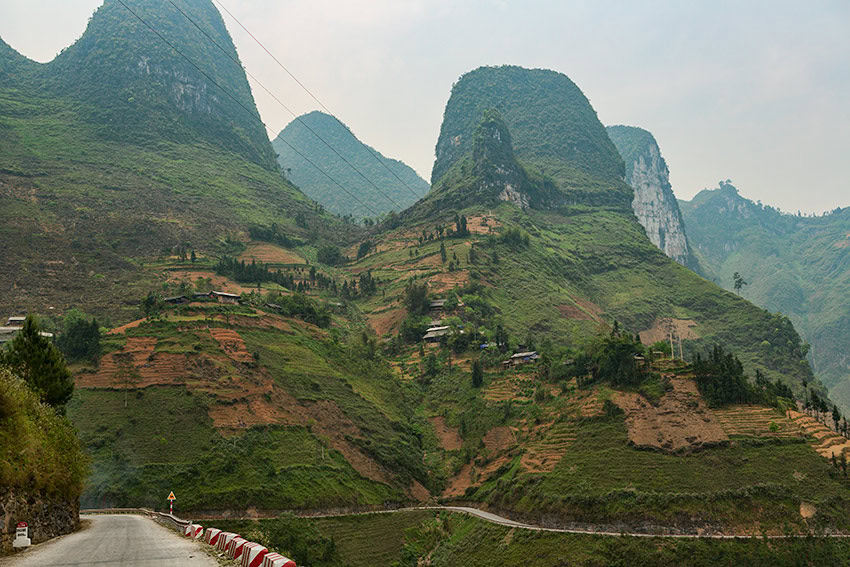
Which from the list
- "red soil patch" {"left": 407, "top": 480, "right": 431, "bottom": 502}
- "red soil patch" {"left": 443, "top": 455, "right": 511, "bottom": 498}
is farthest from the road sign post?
"red soil patch" {"left": 443, "top": 455, "right": 511, "bottom": 498}

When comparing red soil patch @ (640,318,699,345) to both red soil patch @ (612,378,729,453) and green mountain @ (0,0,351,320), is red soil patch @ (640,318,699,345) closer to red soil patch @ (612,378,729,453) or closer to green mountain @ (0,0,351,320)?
red soil patch @ (612,378,729,453)

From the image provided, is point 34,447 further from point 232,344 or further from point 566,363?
point 566,363

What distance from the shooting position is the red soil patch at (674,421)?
54125mm

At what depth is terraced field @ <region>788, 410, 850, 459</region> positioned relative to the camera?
50156mm

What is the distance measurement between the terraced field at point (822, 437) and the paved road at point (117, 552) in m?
48.0

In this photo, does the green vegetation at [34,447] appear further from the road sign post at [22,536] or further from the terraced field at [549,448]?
the terraced field at [549,448]

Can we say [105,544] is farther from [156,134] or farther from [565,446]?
[156,134]

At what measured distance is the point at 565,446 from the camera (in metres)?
59.6

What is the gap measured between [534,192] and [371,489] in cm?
12826

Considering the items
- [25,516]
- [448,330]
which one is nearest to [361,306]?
[448,330]

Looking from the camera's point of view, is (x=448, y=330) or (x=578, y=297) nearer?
(x=448, y=330)

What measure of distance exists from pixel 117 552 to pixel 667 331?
425ft

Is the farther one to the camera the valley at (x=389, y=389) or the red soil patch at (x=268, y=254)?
the red soil patch at (x=268, y=254)

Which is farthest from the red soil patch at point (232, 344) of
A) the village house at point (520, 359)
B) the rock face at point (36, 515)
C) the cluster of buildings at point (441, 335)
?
the rock face at point (36, 515)
